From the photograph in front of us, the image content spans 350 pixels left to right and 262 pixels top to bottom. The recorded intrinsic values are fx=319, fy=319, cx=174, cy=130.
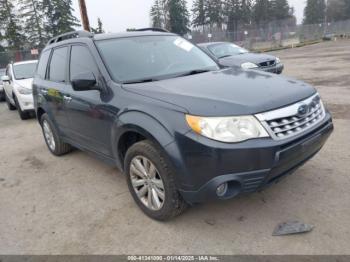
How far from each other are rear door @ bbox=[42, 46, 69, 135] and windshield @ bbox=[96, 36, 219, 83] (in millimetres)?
885

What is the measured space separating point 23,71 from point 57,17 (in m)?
43.2

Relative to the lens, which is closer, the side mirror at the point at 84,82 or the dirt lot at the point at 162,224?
the dirt lot at the point at 162,224

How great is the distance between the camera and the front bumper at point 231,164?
2412 millimetres

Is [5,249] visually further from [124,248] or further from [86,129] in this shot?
[86,129]

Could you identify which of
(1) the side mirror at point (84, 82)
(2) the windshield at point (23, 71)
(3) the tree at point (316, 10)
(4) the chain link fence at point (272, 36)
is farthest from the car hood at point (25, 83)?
(3) the tree at point (316, 10)

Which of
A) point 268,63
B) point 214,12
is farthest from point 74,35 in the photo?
point 214,12

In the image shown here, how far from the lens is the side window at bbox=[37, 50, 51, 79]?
16.4ft

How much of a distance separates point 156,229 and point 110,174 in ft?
5.03

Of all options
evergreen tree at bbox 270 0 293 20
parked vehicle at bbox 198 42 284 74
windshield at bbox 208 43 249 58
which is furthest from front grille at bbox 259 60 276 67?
evergreen tree at bbox 270 0 293 20

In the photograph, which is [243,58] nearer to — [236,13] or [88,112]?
[88,112]

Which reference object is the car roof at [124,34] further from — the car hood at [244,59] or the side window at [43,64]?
the car hood at [244,59]

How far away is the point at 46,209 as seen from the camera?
11.6ft

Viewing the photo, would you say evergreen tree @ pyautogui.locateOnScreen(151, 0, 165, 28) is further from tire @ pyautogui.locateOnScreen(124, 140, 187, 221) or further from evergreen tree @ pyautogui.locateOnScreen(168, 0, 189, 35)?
tire @ pyautogui.locateOnScreen(124, 140, 187, 221)

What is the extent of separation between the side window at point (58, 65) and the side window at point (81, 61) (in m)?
0.28
